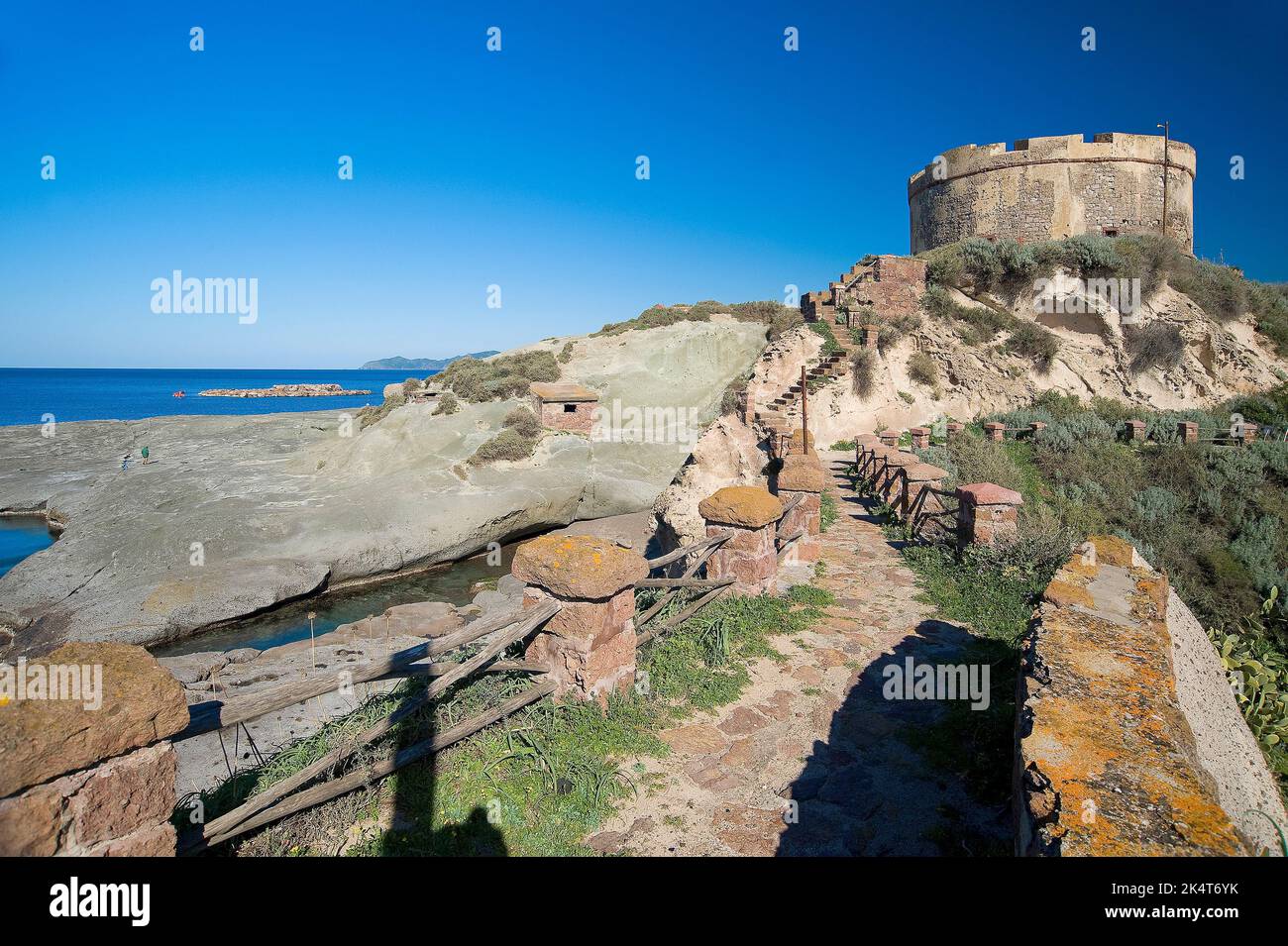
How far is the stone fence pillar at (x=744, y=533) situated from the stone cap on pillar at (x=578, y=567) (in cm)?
257

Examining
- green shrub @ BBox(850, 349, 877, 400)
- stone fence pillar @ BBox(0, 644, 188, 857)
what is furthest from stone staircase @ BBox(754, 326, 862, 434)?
stone fence pillar @ BBox(0, 644, 188, 857)

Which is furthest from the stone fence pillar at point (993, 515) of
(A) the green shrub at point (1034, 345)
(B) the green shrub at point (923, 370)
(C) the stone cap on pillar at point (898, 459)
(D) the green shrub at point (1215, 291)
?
(D) the green shrub at point (1215, 291)

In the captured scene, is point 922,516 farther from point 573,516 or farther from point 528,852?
point 573,516

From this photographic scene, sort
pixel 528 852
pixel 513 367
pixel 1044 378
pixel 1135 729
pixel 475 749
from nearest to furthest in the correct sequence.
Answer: pixel 1135 729
pixel 528 852
pixel 475 749
pixel 1044 378
pixel 513 367

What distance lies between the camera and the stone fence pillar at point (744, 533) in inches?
295

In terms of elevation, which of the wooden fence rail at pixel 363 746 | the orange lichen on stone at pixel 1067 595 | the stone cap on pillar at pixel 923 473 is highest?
the stone cap on pillar at pixel 923 473

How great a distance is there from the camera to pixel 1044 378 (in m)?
22.0

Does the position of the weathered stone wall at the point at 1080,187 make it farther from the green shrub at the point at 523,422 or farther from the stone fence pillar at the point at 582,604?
the stone fence pillar at the point at 582,604

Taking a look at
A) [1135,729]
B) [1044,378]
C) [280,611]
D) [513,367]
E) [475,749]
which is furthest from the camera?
[513,367]

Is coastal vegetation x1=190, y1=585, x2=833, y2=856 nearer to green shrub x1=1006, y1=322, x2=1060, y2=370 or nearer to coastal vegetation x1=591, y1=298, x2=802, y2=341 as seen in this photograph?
green shrub x1=1006, y1=322, x2=1060, y2=370

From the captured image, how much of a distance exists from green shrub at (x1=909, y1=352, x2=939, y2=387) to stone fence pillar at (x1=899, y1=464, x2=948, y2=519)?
11.5m

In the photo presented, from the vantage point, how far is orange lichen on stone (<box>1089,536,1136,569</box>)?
5176mm

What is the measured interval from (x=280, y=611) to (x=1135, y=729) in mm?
18782
